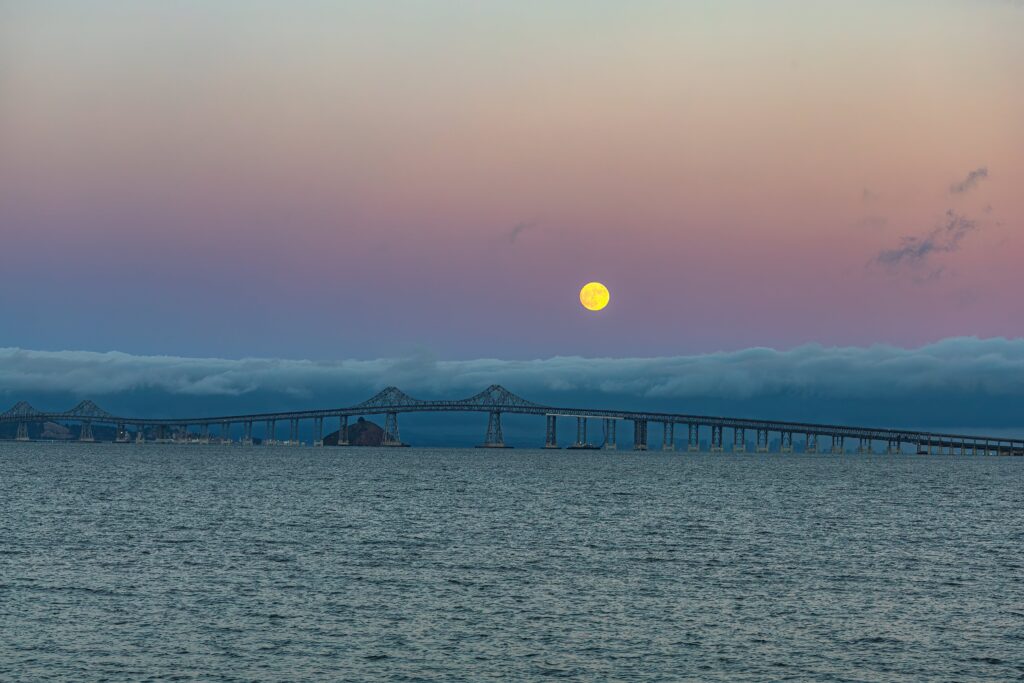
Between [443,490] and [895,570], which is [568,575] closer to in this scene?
[895,570]

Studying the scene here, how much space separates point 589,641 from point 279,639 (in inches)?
409

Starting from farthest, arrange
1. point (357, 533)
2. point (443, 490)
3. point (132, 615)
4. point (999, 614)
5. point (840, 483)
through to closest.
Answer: point (840, 483) → point (443, 490) → point (357, 533) → point (999, 614) → point (132, 615)

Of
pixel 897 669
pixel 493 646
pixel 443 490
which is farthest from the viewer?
pixel 443 490

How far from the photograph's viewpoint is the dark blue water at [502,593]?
35.7 metres

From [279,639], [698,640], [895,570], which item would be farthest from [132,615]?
[895,570]

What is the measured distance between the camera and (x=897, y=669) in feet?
116

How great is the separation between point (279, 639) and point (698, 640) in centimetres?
1413

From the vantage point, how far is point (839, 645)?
38.6 m

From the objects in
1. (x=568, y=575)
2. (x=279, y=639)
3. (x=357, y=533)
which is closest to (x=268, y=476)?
(x=357, y=533)

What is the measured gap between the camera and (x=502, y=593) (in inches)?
1907

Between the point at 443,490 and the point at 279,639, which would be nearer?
the point at 279,639

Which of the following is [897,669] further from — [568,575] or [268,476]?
[268,476]

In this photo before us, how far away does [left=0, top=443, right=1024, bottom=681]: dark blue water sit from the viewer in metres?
35.7

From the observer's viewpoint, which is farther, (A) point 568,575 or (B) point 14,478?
(B) point 14,478
